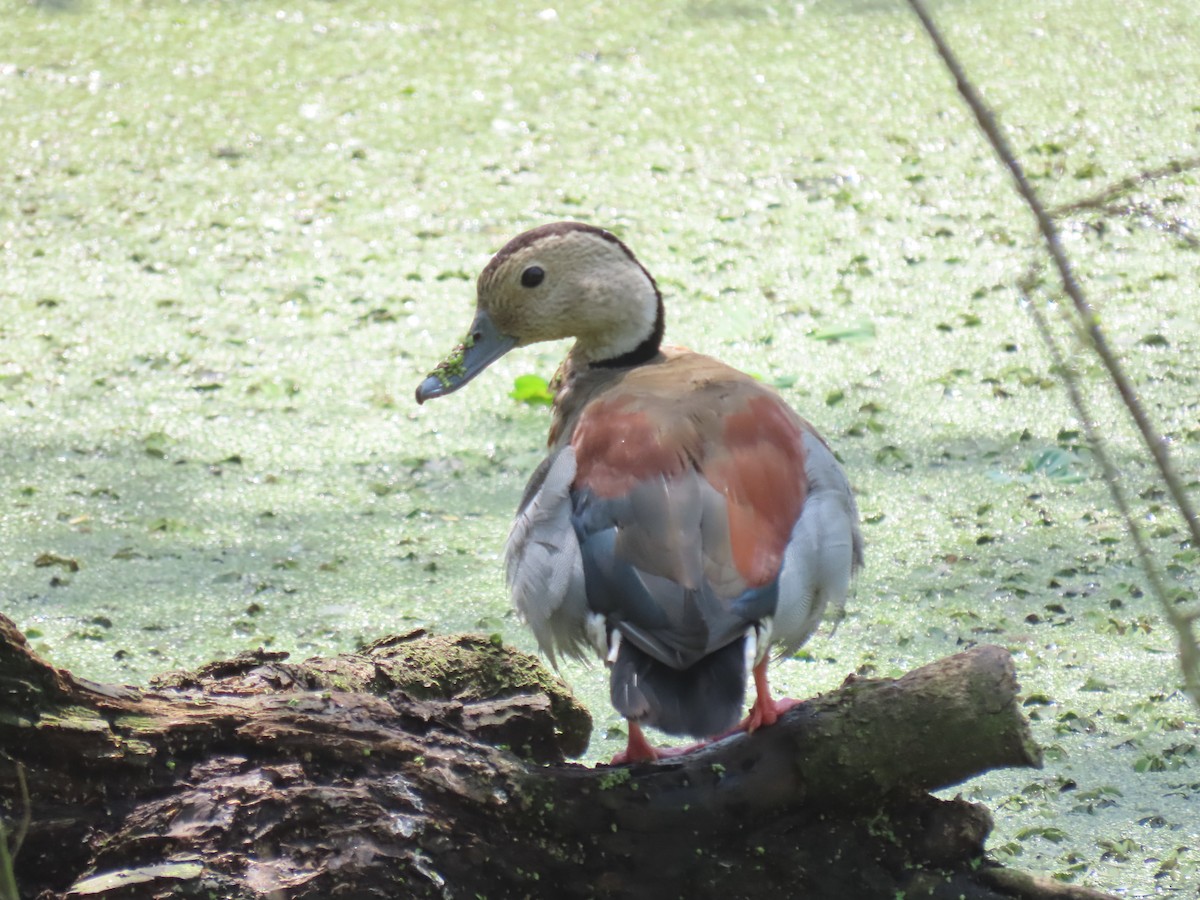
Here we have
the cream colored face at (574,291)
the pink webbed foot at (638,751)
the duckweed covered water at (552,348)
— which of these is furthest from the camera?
the duckweed covered water at (552,348)

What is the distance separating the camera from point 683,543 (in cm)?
212

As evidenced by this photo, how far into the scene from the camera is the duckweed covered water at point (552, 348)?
317 centimetres

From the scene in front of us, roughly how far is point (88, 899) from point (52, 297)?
124 inches

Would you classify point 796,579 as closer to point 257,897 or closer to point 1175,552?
point 257,897

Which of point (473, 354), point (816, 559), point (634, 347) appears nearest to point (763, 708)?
point (816, 559)

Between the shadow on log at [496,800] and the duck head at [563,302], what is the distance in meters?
1.03

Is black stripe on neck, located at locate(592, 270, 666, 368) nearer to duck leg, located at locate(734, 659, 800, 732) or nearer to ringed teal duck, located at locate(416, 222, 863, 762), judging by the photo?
ringed teal duck, located at locate(416, 222, 863, 762)

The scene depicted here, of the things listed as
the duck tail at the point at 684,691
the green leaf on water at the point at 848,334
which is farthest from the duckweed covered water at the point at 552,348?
the duck tail at the point at 684,691

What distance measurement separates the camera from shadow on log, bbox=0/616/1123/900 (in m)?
1.91

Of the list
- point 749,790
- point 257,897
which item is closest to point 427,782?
point 257,897

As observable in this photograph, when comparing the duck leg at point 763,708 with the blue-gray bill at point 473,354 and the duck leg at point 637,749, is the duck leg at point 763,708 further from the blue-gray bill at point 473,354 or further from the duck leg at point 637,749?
the blue-gray bill at point 473,354

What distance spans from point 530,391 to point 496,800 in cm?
223

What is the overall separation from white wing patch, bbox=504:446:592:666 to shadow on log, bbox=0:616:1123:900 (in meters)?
0.21

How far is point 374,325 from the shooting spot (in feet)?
14.8
